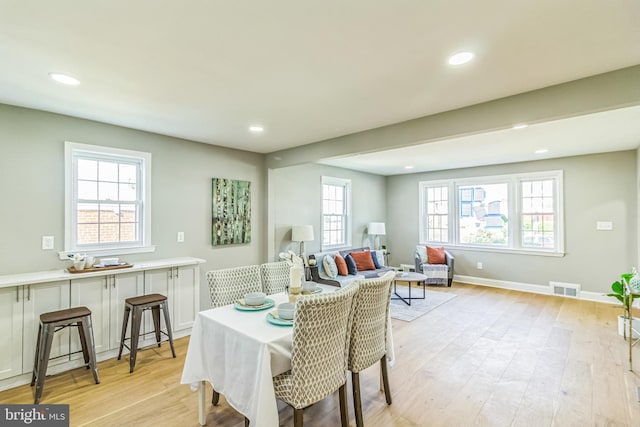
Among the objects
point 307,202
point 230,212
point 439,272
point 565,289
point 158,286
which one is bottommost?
point 565,289

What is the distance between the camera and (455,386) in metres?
2.61

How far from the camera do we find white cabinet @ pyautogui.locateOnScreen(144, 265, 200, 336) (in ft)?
11.2

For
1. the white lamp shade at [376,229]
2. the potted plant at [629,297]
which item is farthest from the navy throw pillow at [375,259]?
the potted plant at [629,297]

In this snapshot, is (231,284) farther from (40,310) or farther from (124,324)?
(40,310)

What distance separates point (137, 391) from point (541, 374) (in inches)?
140

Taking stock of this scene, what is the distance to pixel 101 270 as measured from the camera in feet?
9.91

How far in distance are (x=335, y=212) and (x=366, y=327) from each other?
443 centimetres

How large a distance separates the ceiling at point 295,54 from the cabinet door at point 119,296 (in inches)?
66.0

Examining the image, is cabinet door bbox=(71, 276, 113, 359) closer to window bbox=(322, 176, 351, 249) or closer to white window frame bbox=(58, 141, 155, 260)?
white window frame bbox=(58, 141, 155, 260)

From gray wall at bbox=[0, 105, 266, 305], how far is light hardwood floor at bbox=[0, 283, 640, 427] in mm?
1195

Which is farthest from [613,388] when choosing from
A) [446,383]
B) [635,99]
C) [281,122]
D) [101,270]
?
[101,270]

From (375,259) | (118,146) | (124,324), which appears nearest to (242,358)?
(124,324)

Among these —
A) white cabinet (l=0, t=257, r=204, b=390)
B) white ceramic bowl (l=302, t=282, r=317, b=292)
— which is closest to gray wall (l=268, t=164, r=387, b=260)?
white cabinet (l=0, t=257, r=204, b=390)

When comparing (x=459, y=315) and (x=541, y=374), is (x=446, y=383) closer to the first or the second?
(x=541, y=374)
